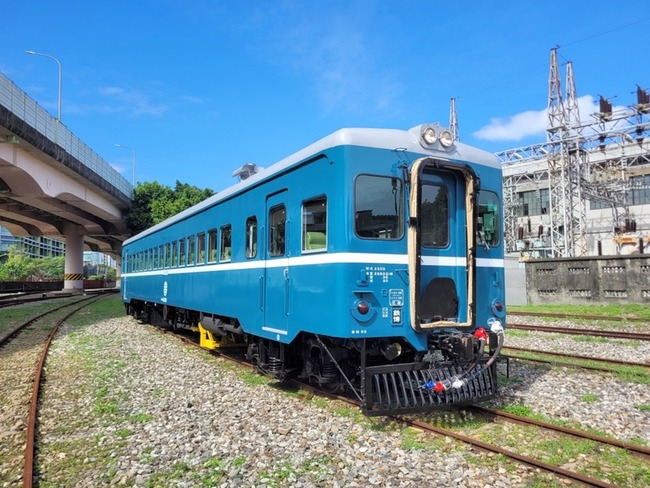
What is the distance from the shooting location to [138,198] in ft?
130

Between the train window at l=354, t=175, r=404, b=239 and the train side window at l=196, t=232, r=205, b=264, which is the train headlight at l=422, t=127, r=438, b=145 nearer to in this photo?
the train window at l=354, t=175, r=404, b=239

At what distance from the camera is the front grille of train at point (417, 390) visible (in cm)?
540

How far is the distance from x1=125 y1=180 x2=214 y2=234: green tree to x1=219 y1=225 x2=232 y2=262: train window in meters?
29.8

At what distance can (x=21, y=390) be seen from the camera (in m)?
8.04

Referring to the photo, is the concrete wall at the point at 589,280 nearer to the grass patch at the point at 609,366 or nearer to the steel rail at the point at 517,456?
the grass patch at the point at 609,366

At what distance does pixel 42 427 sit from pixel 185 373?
9.54ft

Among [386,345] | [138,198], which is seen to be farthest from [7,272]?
[386,345]

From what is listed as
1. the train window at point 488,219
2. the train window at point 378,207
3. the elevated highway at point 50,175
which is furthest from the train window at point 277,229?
the elevated highway at point 50,175

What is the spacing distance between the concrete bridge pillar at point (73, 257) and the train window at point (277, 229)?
42999mm

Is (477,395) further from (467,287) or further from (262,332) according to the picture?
(262,332)

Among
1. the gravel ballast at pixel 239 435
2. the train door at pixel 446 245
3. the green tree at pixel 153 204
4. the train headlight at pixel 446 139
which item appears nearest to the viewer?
the gravel ballast at pixel 239 435

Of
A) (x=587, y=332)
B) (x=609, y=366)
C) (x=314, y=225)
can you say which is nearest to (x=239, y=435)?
(x=314, y=225)

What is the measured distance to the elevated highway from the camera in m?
19.7

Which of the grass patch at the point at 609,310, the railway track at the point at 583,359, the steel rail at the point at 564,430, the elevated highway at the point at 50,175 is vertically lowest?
the steel rail at the point at 564,430
